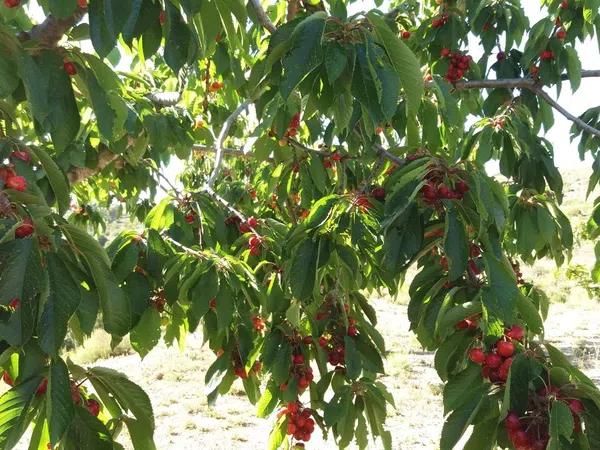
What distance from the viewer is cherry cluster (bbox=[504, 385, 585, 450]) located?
103cm

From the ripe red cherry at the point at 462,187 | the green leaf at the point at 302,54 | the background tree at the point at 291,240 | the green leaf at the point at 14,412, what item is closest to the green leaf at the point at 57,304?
the background tree at the point at 291,240

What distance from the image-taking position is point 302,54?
106cm

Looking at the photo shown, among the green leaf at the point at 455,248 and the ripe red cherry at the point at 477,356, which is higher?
the green leaf at the point at 455,248

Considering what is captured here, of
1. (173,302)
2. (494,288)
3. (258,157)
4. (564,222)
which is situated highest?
(258,157)

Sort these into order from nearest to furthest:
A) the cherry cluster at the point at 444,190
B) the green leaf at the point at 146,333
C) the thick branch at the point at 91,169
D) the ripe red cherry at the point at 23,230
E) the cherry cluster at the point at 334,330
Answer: the ripe red cherry at the point at 23,230, the cherry cluster at the point at 444,190, the green leaf at the point at 146,333, the cherry cluster at the point at 334,330, the thick branch at the point at 91,169

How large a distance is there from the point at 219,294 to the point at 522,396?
87 cm

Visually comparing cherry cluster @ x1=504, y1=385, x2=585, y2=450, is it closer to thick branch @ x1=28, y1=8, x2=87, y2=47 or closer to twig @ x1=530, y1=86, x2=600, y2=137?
thick branch @ x1=28, y1=8, x2=87, y2=47

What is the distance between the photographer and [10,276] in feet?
2.73

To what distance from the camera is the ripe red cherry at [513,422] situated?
104cm

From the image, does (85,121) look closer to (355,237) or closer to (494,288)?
(355,237)

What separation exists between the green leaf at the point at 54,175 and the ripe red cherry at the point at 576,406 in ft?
3.92

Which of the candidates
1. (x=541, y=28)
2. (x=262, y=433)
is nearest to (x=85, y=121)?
(x=541, y=28)

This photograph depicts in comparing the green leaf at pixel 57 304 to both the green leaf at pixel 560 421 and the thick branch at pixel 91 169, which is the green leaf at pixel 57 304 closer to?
the green leaf at pixel 560 421

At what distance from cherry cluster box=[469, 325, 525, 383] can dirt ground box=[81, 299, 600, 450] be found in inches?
128
